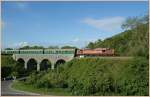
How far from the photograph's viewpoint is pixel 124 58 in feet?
28.0

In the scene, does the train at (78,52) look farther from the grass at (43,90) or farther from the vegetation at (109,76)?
the grass at (43,90)

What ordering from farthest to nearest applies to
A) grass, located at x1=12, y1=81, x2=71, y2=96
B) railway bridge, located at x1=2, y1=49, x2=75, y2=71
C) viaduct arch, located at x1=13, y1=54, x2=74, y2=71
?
viaduct arch, located at x1=13, y1=54, x2=74, y2=71 → railway bridge, located at x1=2, y1=49, x2=75, y2=71 → grass, located at x1=12, y1=81, x2=71, y2=96

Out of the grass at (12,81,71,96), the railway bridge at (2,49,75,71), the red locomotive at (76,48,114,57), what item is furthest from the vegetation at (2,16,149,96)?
the railway bridge at (2,49,75,71)

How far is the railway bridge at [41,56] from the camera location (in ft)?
36.5

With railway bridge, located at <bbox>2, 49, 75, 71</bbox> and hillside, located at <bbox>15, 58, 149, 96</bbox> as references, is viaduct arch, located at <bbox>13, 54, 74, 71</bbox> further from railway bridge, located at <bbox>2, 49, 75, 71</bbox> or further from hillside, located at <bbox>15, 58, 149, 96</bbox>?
hillside, located at <bbox>15, 58, 149, 96</bbox>

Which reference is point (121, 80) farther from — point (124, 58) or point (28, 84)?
point (28, 84)

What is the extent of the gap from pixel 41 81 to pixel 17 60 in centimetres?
369

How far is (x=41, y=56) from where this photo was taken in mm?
11617

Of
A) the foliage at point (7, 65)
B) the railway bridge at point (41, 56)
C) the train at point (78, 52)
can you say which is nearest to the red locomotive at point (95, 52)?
the train at point (78, 52)

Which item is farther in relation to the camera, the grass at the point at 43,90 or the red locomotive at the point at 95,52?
the red locomotive at the point at 95,52

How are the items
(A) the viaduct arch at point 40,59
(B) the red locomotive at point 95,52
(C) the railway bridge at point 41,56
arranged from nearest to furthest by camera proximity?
(B) the red locomotive at point 95,52 < (C) the railway bridge at point 41,56 < (A) the viaduct arch at point 40,59

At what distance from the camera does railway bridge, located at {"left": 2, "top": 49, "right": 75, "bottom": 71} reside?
11.1 metres

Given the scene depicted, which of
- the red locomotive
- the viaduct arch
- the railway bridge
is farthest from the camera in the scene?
the viaduct arch

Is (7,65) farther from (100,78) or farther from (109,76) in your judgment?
(109,76)
